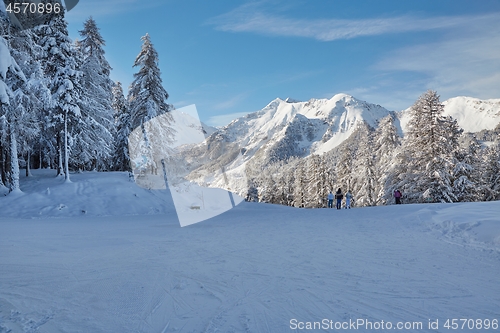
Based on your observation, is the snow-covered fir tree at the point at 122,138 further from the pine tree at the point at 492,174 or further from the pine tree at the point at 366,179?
the pine tree at the point at 492,174

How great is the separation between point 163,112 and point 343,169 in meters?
28.8

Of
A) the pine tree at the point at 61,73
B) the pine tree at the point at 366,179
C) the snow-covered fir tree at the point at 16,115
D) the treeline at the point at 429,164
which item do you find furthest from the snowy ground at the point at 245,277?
the pine tree at the point at 366,179

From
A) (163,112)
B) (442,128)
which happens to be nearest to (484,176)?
(442,128)

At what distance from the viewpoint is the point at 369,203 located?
36.4m

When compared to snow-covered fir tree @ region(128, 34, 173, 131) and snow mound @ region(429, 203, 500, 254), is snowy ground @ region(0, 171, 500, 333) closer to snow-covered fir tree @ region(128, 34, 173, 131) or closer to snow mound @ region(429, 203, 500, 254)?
snow mound @ region(429, 203, 500, 254)

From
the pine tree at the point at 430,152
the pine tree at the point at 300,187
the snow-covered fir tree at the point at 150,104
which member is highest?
the snow-covered fir tree at the point at 150,104

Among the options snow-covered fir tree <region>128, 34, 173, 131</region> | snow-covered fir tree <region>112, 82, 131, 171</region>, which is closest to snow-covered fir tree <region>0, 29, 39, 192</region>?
snow-covered fir tree <region>128, 34, 173, 131</region>

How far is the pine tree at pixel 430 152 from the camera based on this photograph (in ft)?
78.5

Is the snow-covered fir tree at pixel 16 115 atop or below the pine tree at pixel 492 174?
atop

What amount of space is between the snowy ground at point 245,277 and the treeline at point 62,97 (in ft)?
17.8

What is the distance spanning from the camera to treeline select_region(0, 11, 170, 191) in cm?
1806

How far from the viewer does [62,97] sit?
71.9 ft

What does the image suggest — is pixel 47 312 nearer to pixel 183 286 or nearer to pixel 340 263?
pixel 183 286

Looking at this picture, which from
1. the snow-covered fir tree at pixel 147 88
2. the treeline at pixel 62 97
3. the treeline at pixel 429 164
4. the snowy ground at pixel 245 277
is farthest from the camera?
the snow-covered fir tree at pixel 147 88
